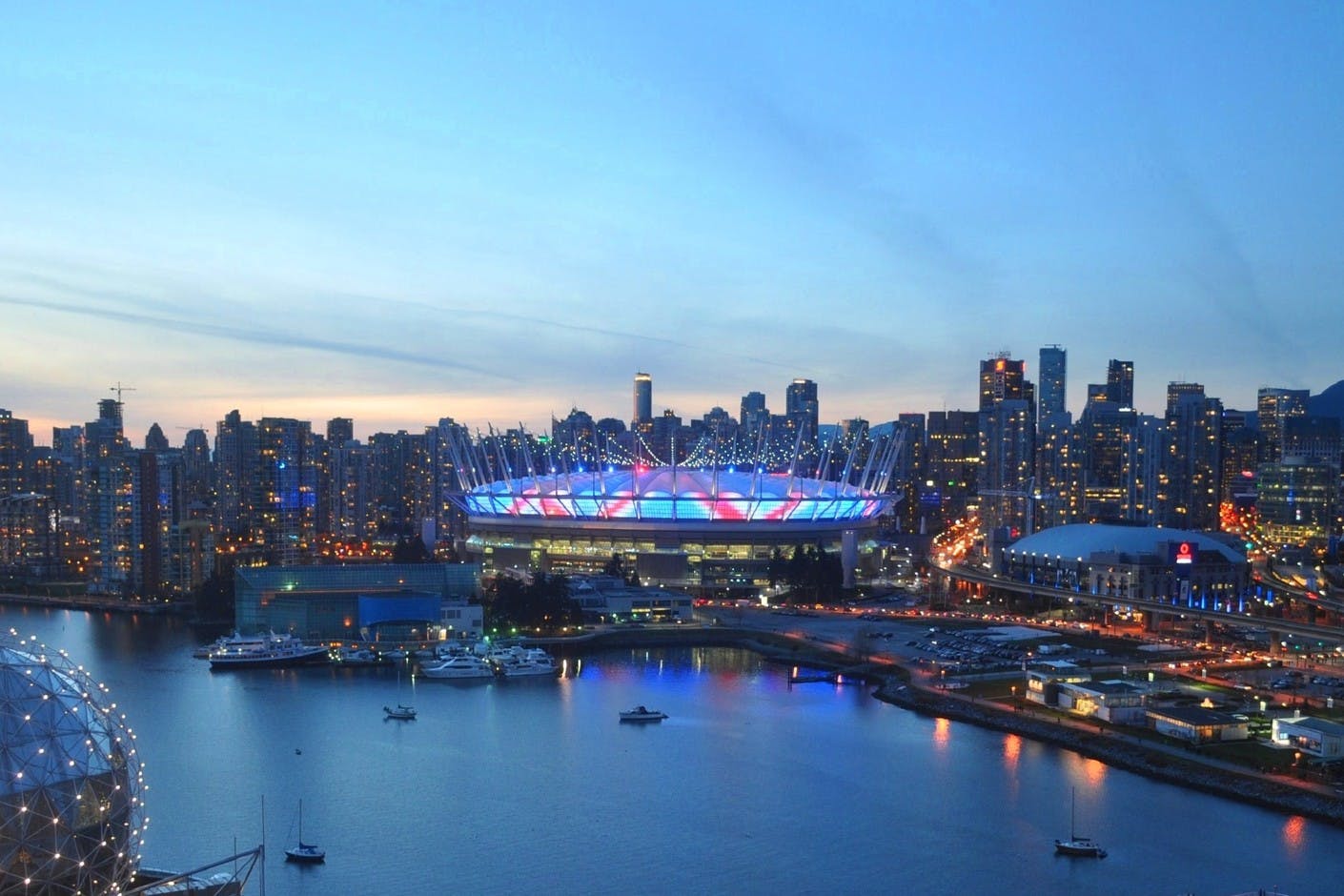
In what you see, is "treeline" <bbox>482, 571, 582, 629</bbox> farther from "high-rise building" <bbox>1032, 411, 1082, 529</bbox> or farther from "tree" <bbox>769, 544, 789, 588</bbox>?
"high-rise building" <bbox>1032, 411, 1082, 529</bbox>

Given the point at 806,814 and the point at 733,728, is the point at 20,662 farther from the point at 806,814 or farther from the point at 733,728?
the point at 733,728

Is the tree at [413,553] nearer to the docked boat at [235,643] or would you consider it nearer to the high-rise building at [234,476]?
the high-rise building at [234,476]

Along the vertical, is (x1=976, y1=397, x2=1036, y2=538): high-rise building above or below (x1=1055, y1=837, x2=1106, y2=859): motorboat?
above

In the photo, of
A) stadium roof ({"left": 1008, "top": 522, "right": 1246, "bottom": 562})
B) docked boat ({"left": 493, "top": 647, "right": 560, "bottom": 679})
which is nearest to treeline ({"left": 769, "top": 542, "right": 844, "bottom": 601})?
stadium roof ({"left": 1008, "top": 522, "right": 1246, "bottom": 562})

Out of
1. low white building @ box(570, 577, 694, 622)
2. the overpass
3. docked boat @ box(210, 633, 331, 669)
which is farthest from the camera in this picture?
low white building @ box(570, 577, 694, 622)

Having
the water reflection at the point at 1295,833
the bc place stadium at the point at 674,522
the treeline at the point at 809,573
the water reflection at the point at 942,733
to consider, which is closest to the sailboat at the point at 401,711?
the water reflection at the point at 942,733

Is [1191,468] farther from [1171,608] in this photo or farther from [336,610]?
[336,610]

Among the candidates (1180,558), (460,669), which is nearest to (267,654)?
(460,669)
